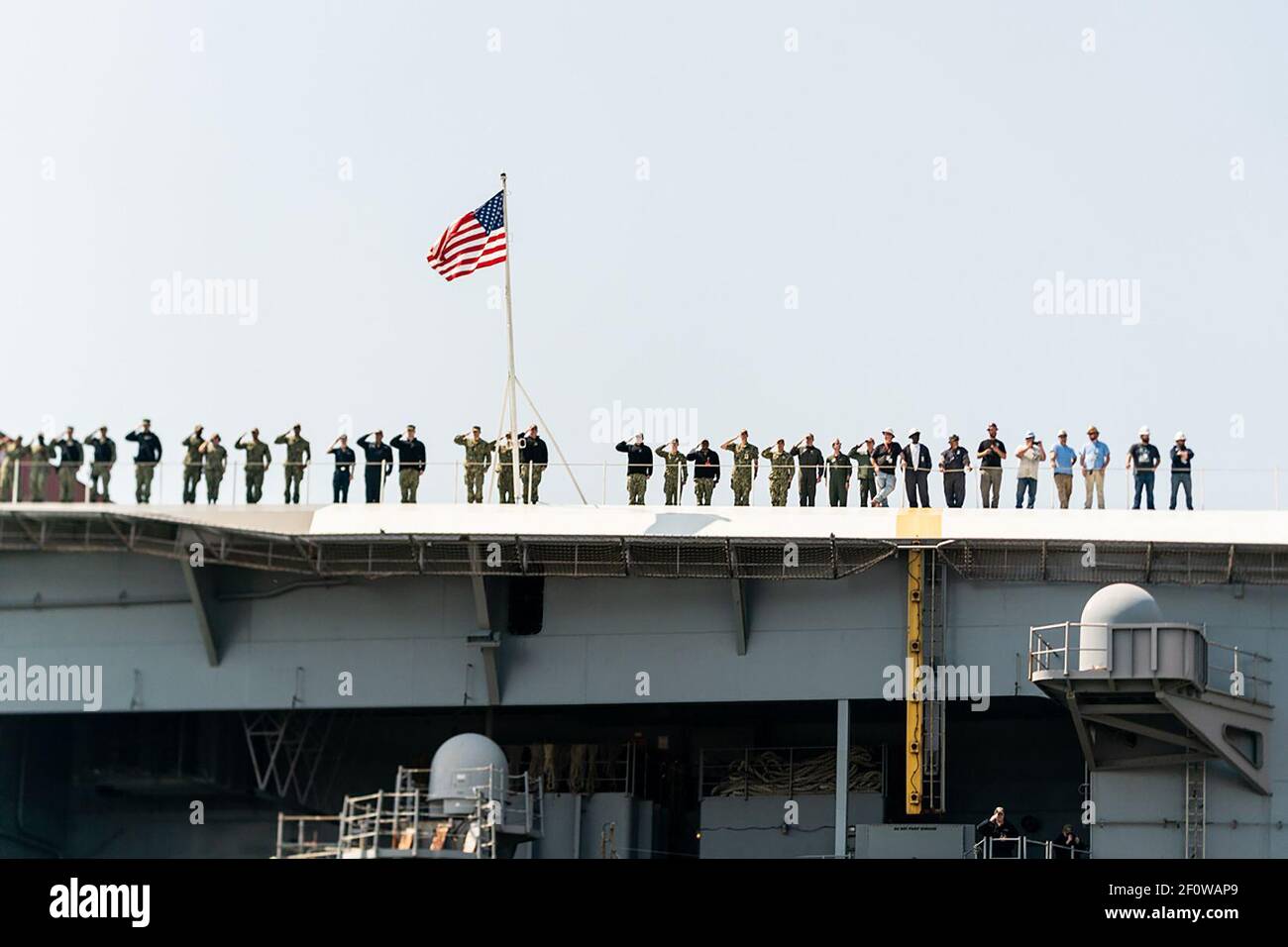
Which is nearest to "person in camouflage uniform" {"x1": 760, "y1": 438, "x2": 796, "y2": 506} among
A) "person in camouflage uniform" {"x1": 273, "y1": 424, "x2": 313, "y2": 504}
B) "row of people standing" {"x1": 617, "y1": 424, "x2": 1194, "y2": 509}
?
"row of people standing" {"x1": 617, "y1": 424, "x2": 1194, "y2": 509}

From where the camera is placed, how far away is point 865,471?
4144 cm

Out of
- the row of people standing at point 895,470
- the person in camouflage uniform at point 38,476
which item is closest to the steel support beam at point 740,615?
the row of people standing at point 895,470

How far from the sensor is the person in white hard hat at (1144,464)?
133 ft

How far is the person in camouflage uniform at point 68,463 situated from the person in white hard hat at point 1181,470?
20015 millimetres

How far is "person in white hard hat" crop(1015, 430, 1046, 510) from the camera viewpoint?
134 ft

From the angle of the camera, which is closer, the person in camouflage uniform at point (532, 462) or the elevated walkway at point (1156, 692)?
the elevated walkway at point (1156, 692)

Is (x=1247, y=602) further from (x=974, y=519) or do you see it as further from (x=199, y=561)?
(x=199, y=561)

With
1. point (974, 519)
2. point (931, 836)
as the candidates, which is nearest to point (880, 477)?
point (974, 519)

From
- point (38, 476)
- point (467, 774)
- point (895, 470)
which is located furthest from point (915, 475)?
point (38, 476)

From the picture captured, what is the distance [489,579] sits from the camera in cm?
4156

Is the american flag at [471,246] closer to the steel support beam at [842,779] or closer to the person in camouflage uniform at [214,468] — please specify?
the person in camouflage uniform at [214,468]

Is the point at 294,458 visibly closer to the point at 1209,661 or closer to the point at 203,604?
the point at 203,604

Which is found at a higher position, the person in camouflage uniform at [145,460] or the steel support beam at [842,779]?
the person in camouflage uniform at [145,460]

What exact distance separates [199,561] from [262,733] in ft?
16.0
